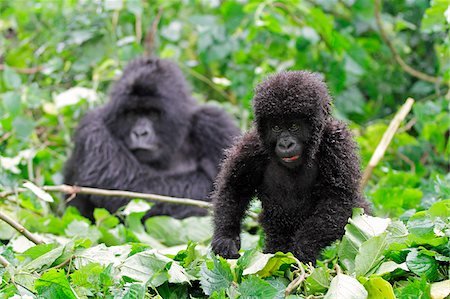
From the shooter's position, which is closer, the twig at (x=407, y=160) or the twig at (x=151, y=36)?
the twig at (x=407, y=160)

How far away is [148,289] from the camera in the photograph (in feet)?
8.11

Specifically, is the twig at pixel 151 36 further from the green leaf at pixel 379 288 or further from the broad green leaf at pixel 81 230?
the green leaf at pixel 379 288

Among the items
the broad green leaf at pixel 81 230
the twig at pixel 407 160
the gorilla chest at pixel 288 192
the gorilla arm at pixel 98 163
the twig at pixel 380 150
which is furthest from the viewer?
the gorilla arm at pixel 98 163

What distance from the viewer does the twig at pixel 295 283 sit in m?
2.28

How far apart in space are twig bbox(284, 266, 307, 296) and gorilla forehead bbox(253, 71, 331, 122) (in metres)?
0.55

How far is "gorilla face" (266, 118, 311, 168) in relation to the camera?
2609 mm

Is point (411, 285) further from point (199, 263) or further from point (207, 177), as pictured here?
point (207, 177)

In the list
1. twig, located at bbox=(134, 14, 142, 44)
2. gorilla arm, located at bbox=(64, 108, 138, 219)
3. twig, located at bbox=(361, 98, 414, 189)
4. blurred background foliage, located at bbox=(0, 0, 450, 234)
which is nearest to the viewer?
twig, located at bbox=(361, 98, 414, 189)

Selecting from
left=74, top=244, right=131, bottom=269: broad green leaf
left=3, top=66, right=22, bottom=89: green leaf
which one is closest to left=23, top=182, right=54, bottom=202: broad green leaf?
left=74, top=244, right=131, bottom=269: broad green leaf

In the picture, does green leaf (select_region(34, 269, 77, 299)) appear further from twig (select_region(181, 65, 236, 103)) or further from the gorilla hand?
twig (select_region(181, 65, 236, 103))

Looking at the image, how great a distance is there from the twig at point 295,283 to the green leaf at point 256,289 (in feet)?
0.12

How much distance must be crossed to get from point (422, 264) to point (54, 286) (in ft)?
3.66

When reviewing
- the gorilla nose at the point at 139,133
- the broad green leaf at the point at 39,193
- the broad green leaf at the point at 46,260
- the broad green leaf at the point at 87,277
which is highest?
the broad green leaf at the point at 87,277

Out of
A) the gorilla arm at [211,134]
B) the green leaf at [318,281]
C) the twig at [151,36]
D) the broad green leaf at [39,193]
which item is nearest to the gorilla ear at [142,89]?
the gorilla arm at [211,134]
